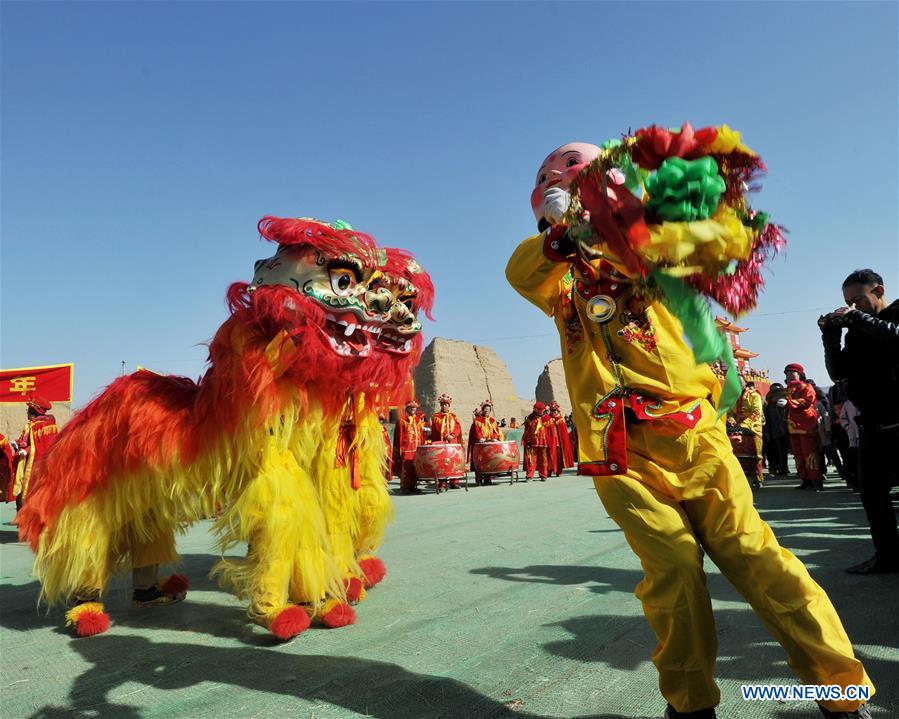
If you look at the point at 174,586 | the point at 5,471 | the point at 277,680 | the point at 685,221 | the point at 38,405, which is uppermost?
the point at 38,405

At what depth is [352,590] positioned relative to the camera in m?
3.38

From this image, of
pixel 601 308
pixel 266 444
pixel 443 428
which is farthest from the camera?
pixel 443 428

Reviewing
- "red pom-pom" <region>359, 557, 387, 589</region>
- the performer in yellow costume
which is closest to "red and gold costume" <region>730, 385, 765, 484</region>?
Result: "red pom-pom" <region>359, 557, 387, 589</region>

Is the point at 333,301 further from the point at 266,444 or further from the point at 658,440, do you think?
the point at 658,440

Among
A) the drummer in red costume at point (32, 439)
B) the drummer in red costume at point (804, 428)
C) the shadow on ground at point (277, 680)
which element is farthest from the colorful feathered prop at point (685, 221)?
the drummer in red costume at point (804, 428)

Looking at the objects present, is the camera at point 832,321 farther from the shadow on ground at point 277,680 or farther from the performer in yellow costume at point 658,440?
the shadow on ground at point 277,680

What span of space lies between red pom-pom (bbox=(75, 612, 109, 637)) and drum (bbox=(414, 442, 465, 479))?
840cm

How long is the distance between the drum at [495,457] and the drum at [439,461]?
0.90 m

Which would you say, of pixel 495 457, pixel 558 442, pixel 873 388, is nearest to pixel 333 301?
pixel 873 388

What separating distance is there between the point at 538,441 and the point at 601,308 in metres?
12.5

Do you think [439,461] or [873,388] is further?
[439,461]

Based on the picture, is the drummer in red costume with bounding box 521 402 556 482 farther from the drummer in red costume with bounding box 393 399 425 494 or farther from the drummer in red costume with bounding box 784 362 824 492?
the drummer in red costume with bounding box 784 362 824 492

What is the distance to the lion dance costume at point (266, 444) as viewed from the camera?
2.92 metres

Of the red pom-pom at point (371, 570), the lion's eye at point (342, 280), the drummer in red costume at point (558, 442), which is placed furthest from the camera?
the drummer in red costume at point (558, 442)
